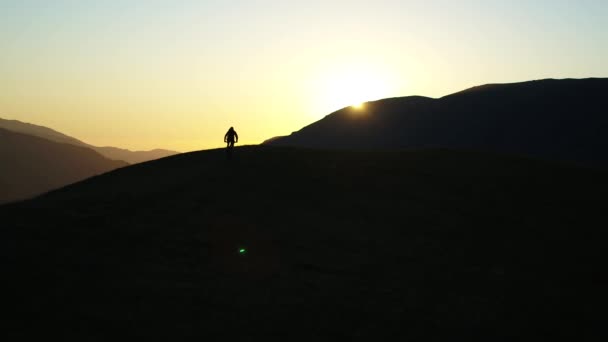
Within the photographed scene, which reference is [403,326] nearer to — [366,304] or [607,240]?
[366,304]

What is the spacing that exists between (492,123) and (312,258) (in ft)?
365

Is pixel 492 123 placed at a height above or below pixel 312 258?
above

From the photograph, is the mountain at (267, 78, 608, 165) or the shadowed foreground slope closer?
the shadowed foreground slope

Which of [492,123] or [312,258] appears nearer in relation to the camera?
[312,258]

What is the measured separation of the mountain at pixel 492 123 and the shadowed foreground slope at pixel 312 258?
287 ft

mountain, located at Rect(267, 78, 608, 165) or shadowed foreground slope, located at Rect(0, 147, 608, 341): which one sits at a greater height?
mountain, located at Rect(267, 78, 608, 165)

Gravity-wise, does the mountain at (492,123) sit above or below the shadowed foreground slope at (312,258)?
above

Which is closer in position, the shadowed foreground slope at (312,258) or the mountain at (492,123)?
the shadowed foreground slope at (312,258)

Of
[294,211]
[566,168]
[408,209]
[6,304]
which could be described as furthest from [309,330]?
[566,168]

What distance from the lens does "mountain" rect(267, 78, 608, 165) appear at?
110 metres

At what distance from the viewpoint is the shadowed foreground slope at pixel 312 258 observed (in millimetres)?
13820

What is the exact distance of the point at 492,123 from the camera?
121250mm

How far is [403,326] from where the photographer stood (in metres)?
14.1

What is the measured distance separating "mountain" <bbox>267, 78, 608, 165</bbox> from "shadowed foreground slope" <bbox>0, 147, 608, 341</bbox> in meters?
87.5
